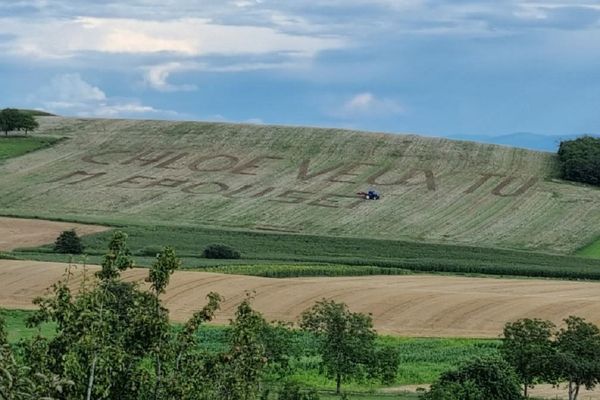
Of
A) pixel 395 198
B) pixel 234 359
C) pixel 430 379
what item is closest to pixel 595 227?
pixel 395 198

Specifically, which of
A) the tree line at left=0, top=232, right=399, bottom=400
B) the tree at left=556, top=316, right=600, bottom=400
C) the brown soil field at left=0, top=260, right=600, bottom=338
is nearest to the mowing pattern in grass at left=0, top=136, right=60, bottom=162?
the brown soil field at left=0, top=260, right=600, bottom=338

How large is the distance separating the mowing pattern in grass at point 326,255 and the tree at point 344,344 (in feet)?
92.7

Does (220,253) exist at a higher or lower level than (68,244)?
higher

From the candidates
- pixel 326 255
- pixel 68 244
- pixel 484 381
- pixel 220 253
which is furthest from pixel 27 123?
A: pixel 484 381

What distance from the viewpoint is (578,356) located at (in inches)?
1684

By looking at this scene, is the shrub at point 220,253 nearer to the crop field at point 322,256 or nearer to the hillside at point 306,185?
the crop field at point 322,256

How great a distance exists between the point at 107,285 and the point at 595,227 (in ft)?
284

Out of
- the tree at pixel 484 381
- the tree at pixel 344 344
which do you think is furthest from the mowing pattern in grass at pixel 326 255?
the tree at pixel 484 381

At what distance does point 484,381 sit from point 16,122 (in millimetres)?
120844

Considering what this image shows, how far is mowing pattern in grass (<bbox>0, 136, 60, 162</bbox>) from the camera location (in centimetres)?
13612

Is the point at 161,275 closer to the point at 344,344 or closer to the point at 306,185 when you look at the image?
the point at 344,344

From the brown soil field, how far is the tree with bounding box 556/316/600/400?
47.6 feet

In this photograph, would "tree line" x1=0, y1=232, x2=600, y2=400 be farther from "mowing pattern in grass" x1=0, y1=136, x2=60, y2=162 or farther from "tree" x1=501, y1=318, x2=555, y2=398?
"mowing pattern in grass" x1=0, y1=136, x2=60, y2=162

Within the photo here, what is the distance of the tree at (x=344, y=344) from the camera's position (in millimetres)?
45938
